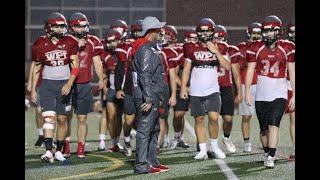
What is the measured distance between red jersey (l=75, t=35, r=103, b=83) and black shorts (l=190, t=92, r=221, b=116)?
59.4 inches

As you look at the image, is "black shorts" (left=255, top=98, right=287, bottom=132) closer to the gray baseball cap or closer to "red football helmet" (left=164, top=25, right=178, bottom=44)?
the gray baseball cap

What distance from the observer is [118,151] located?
11.5 meters

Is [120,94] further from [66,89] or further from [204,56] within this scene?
[204,56]

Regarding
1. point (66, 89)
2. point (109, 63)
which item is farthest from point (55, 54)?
point (109, 63)

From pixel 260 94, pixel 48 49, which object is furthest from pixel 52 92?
pixel 260 94

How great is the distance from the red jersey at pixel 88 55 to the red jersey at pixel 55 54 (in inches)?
29.4

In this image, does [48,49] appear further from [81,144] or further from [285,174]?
[285,174]

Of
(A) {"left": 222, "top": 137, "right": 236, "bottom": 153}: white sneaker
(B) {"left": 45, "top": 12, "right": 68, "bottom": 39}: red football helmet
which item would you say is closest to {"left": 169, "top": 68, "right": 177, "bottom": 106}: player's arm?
(A) {"left": 222, "top": 137, "right": 236, "bottom": 153}: white sneaker

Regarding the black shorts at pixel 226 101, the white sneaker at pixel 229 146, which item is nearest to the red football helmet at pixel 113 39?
the black shorts at pixel 226 101

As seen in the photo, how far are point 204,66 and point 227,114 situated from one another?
51.1 inches

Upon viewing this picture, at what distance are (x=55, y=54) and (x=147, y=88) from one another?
156 cm

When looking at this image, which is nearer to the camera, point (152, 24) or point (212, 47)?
point (152, 24)

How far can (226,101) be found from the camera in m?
11.6
